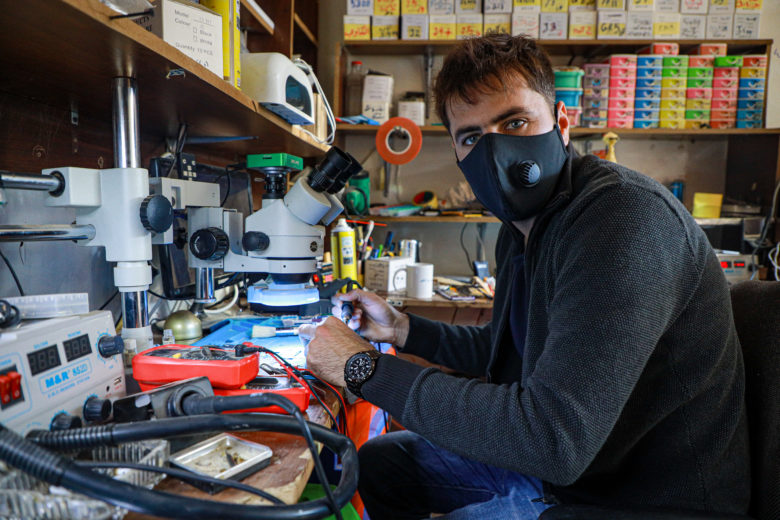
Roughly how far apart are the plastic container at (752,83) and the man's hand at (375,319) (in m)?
2.45

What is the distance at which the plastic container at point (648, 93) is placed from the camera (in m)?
2.45

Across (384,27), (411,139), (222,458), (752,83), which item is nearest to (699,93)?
(752,83)

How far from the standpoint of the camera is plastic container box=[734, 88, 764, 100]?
94.8 inches

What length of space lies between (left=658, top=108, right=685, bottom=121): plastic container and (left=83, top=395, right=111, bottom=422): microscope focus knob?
9.16 feet

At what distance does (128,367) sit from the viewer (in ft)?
2.77

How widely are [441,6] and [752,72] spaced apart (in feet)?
5.51

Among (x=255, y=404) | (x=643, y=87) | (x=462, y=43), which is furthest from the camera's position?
(x=643, y=87)

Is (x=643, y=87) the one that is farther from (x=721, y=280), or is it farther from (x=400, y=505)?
(x=400, y=505)

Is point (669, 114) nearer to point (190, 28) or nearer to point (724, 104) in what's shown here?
point (724, 104)

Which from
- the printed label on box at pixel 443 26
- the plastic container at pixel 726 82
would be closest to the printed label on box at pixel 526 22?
the printed label on box at pixel 443 26

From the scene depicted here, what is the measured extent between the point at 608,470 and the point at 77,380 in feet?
2.63

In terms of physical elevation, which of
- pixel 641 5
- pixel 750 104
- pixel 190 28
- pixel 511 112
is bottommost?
pixel 511 112

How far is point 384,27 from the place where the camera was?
8.27 feet

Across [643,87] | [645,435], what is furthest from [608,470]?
[643,87]
